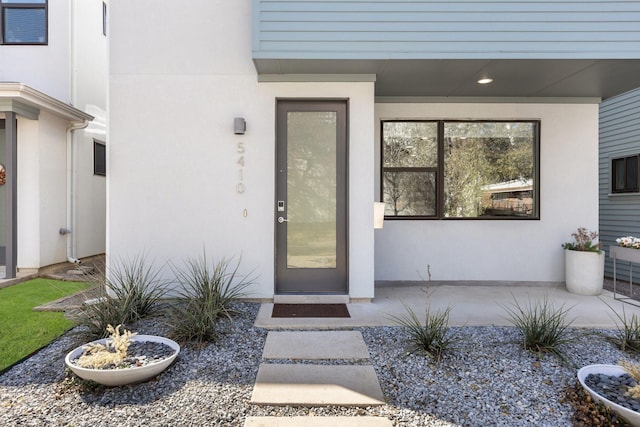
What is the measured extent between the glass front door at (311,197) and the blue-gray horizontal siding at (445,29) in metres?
0.82

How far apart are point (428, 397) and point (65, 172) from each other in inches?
296

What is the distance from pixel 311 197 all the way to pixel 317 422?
282 centimetres

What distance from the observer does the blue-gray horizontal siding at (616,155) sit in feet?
23.2

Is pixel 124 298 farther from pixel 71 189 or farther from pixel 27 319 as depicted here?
pixel 71 189

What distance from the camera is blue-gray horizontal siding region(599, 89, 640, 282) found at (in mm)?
7070

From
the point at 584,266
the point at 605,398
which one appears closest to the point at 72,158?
the point at 605,398

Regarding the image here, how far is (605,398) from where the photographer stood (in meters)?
2.31

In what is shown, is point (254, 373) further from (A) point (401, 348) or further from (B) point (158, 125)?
(B) point (158, 125)

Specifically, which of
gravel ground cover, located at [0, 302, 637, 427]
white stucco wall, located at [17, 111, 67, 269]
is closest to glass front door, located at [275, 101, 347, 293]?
gravel ground cover, located at [0, 302, 637, 427]

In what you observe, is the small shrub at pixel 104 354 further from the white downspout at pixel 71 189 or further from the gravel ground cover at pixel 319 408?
the white downspout at pixel 71 189

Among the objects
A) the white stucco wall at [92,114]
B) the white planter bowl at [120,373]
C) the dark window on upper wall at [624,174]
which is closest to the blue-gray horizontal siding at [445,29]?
the white planter bowl at [120,373]

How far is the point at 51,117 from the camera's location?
252 inches

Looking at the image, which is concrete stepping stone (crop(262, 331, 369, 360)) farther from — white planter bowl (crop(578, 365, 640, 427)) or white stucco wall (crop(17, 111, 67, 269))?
white stucco wall (crop(17, 111, 67, 269))

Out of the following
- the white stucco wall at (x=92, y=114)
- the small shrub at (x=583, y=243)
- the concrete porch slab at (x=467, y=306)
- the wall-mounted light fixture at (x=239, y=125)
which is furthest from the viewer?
the white stucco wall at (x=92, y=114)
